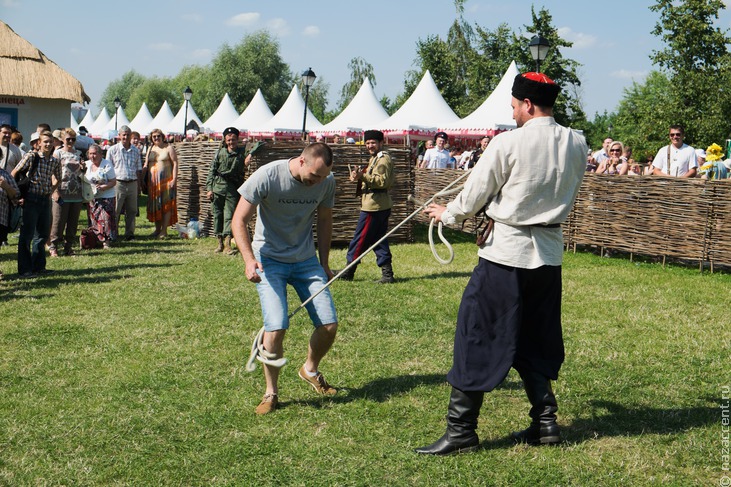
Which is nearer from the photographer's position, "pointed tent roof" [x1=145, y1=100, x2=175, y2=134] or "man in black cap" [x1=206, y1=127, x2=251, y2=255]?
"man in black cap" [x1=206, y1=127, x2=251, y2=255]

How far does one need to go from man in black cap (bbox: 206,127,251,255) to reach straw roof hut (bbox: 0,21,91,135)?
970 centimetres

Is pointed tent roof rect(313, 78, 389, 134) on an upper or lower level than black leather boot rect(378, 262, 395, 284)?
upper

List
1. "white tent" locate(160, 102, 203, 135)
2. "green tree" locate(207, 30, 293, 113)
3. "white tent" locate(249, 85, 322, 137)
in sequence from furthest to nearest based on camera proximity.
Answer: "green tree" locate(207, 30, 293, 113) < "white tent" locate(160, 102, 203, 135) < "white tent" locate(249, 85, 322, 137)

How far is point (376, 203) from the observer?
10430mm

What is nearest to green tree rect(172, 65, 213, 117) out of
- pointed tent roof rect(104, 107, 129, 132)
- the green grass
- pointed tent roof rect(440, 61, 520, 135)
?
pointed tent roof rect(104, 107, 129, 132)

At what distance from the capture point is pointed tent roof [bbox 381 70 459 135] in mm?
28720

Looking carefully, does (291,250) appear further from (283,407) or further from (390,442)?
(390,442)

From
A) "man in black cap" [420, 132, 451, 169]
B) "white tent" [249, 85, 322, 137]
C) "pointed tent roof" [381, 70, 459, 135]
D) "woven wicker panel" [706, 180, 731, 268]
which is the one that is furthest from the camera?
"white tent" [249, 85, 322, 137]

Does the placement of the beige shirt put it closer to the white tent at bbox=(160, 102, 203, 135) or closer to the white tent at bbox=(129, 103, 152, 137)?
the white tent at bbox=(160, 102, 203, 135)

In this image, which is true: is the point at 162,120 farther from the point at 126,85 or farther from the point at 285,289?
the point at 126,85

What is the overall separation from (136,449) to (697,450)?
330 cm

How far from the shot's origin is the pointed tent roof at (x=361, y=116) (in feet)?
106

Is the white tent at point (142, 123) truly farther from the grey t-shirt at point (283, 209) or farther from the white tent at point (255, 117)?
the grey t-shirt at point (283, 209)

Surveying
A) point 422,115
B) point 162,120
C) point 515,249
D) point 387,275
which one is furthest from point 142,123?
point 515,249
